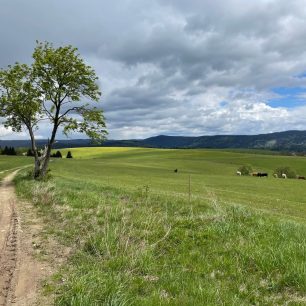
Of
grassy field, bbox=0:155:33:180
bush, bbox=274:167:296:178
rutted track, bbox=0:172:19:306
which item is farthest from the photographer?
bush, bbox=274:167:296:178

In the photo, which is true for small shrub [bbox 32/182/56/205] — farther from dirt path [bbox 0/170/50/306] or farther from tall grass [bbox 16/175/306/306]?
tall grass [bbox 16/175/306/306]

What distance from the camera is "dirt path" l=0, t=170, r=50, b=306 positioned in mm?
7470

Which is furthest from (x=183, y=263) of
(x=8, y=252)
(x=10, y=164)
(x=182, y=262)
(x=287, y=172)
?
(x=287, y=172)

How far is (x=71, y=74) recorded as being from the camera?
4031 cm

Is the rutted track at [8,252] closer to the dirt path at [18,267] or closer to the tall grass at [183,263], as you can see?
the dirt path at [18,267]

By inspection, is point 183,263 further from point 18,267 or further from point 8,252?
point 8,252

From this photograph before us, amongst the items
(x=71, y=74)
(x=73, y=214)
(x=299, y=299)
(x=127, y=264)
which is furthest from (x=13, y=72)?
(x=299, y=299)

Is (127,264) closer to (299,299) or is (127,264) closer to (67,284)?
(67,284)

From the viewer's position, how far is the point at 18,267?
9.17m

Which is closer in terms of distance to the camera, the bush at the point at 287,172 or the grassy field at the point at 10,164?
the grassy field at the point at 10,164

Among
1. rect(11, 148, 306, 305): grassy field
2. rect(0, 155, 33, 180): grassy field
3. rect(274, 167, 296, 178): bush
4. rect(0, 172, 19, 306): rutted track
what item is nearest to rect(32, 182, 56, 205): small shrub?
rect(0, 172, 19, 306): rutted track

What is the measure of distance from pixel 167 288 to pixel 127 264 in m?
1.34

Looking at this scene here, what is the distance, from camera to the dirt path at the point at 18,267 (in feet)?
24.5

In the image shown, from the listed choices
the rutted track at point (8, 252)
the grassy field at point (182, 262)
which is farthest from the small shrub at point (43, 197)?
the grassy field at point (182, 262)
